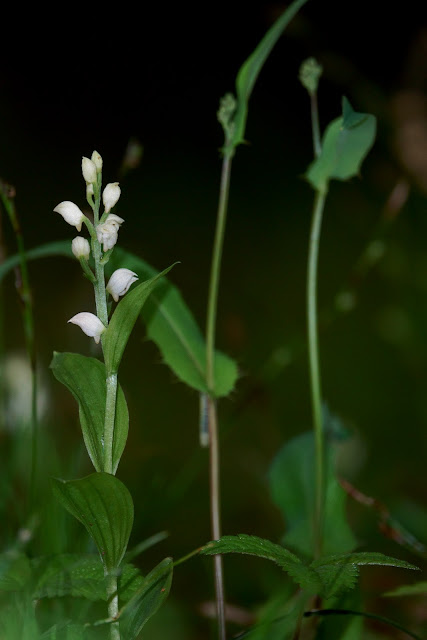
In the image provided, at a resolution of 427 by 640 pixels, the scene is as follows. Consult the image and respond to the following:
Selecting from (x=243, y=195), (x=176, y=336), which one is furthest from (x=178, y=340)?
(x=243, y=195)

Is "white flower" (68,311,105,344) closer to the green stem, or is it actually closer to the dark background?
the green stem

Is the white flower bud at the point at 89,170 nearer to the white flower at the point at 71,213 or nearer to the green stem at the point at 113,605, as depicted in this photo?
the white flower at the point at 71,213

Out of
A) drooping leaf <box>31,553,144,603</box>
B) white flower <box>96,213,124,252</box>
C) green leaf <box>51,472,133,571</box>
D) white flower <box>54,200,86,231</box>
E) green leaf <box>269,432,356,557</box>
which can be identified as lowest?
green leaf <box>269,432,356,557</box>

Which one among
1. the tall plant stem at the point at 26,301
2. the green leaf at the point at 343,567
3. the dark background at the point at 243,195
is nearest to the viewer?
the green leaf at the point at 343,567

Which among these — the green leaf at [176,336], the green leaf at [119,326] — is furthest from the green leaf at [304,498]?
the green leaf at [119,326]

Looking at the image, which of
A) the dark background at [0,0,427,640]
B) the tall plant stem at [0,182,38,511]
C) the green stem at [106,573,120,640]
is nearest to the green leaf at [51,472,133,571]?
the green stem at [106,573,120,640]

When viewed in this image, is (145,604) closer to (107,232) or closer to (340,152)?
(107,232)

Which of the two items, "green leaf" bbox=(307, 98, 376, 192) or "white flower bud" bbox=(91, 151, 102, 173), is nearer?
"white flower bud" bbox=(91, 151, 102, 173)
